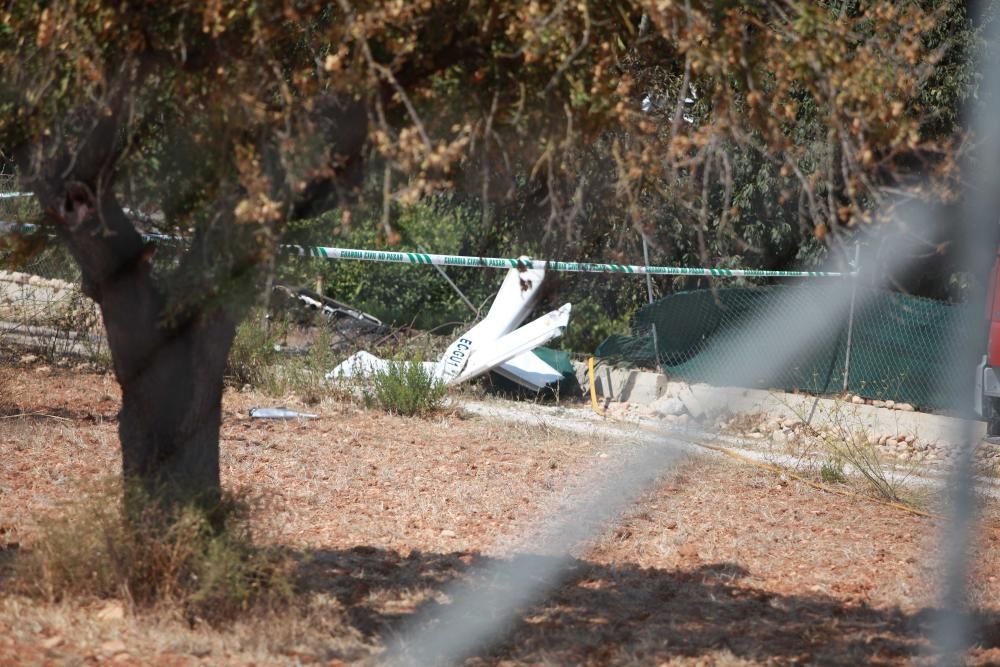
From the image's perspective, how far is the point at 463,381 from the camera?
10828mm

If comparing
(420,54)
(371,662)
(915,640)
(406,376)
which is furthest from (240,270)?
(406,376)

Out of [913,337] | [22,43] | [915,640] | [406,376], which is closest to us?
[22,43]

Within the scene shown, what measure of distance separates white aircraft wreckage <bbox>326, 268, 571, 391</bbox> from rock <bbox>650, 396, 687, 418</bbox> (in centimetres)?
103

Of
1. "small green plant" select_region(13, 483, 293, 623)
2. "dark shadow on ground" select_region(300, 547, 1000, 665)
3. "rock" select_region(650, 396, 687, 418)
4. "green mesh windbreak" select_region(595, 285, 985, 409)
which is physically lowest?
"dark shadow on ground" select_region(300, 547, 1000, 665)

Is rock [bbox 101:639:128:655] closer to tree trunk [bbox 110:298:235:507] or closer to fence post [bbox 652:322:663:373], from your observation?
tree trunk [bbox 110:298:235:507]

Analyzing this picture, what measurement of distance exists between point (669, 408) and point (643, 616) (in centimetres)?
554

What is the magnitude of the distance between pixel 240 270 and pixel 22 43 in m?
0.91

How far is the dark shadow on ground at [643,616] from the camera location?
15.6 feet

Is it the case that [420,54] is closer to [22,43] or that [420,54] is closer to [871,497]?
[22,43]

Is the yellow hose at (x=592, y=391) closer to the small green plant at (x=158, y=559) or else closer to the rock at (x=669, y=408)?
the rock at (x=669, y=408)

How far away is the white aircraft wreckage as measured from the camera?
10664 millimetres

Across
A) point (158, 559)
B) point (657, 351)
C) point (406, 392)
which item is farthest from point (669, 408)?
point (158, 559)

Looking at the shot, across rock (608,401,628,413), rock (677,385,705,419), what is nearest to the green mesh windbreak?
rock (677,385,705,419)

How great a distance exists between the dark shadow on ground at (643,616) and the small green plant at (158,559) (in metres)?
0.30
